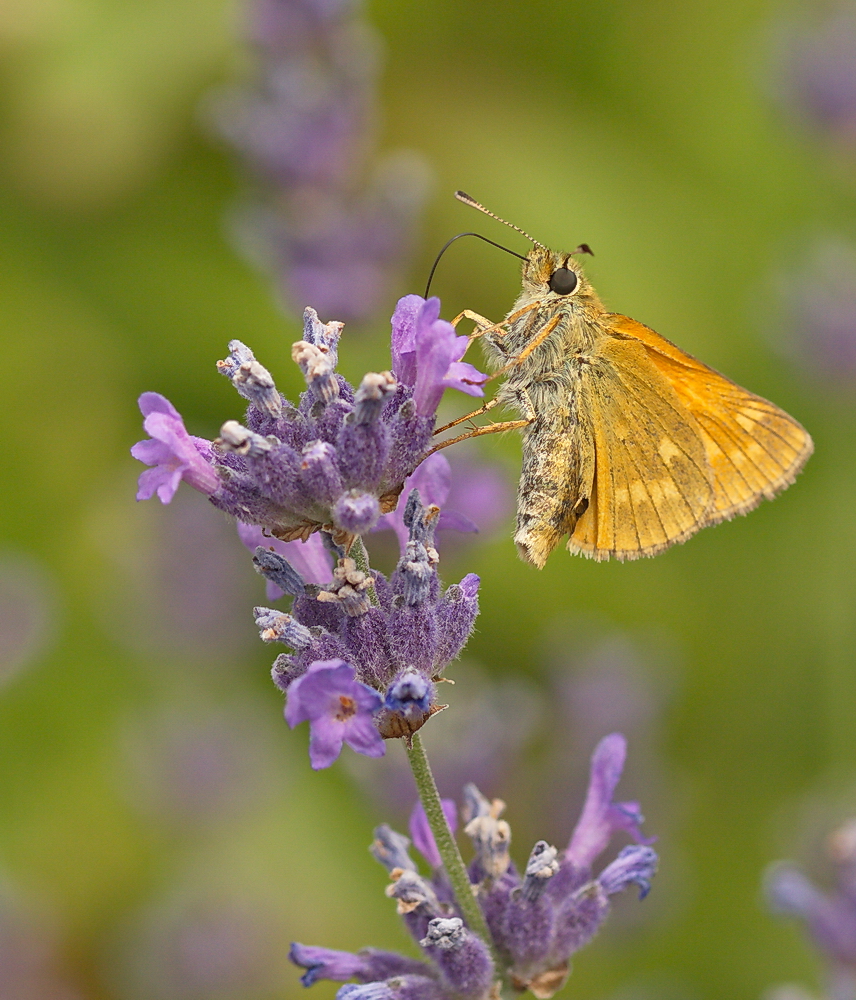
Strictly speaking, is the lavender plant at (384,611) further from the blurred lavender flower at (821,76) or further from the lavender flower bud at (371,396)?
the blurred lavender flower at (821,76)

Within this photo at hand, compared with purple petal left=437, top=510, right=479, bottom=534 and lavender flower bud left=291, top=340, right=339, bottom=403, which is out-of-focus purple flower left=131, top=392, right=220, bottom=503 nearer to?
lavender flower bud left=291, top=340, right=339, bottom=403

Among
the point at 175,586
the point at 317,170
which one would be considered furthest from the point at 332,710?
the point at 175,586

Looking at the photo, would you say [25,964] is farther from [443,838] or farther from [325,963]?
[443,838]

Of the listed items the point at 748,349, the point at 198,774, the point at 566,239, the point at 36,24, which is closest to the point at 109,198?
the point at 36,24

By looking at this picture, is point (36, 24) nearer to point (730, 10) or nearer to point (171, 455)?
point (730, 10)

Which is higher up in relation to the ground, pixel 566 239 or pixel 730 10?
pixel 730 10

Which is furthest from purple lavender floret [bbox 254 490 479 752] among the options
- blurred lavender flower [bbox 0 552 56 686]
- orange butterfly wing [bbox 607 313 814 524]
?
blurred lavender flower [bbox 0 552 56 686]
